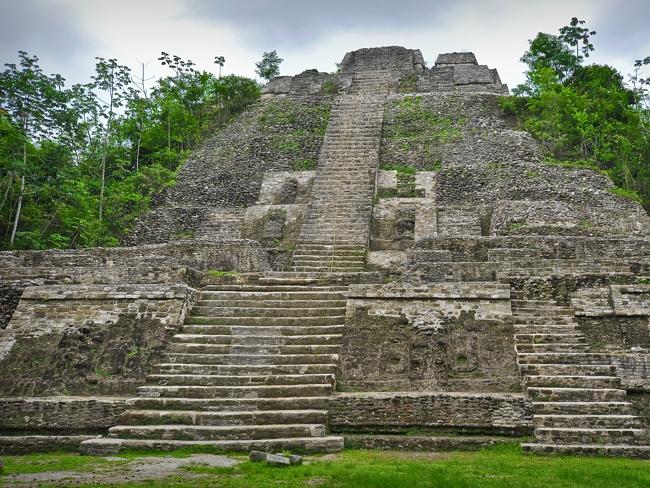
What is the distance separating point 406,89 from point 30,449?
20647 millimetres

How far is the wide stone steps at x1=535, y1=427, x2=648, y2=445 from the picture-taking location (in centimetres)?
671

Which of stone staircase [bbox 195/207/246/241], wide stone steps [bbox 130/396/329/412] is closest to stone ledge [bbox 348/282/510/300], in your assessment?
wide stone steps [bbox 130/396/329/412]

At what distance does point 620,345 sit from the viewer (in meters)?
8.77

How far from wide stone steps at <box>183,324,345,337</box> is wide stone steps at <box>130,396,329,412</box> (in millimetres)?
1528

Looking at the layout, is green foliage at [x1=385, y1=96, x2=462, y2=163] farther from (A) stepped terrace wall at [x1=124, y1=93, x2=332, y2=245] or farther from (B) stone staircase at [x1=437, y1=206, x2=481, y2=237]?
(B) stone staircase at [x1=437, y1=206, x2=481, y2=237]

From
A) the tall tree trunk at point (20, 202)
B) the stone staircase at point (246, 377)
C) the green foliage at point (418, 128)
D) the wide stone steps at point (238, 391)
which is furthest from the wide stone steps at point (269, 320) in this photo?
the green foliage at point (418, 128)

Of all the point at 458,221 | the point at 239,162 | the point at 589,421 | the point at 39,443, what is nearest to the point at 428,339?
the point at 589,421

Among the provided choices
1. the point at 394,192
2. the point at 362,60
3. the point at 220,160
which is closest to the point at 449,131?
the point at 394,192

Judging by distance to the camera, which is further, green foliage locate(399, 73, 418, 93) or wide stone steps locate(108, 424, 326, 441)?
green foliage locate(399, 73, 418, 93)

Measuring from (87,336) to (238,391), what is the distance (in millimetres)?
2739

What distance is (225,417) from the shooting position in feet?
24.5

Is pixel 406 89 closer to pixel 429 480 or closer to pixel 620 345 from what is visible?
pixel 620 345

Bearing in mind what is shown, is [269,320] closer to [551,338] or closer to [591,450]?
[551,338]

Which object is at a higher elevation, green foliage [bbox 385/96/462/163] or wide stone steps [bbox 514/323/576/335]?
green foliage [bbox 385/96/462/163]
